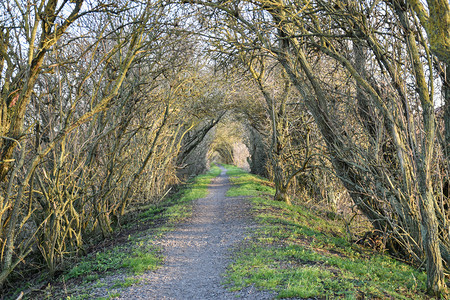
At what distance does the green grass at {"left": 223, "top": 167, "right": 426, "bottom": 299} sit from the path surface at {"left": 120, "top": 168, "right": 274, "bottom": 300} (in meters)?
0.29

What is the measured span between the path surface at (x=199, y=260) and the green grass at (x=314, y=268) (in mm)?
285

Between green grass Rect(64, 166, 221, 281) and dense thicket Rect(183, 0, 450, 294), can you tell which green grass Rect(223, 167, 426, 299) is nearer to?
dense thicket Rect(183, 0, 450, 294)

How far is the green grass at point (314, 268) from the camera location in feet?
16.8

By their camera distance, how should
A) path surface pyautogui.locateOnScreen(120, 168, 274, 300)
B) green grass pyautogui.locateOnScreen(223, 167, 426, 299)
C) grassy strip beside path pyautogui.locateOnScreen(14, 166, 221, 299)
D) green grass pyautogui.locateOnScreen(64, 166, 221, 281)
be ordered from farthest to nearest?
green grass pyautogui.locateOnScreen(64, 166, 221, 281)
grassy strip beside path pyautogui.locateOnScreen(14, 166, 221, 299)
path surface pyautogui.locateOnScreen(120, 168, 274, 300)
green grass pyautogui.locateOnScreen(223, 167, 426, 299)

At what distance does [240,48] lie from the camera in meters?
9.76

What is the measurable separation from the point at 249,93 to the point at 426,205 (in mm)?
13910

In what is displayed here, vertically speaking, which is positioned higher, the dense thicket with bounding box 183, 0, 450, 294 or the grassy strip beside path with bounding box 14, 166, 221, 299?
the dense thicket with bounding box 183, 0, 450, 294

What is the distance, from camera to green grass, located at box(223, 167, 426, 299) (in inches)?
202

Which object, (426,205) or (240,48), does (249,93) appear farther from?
(426,205)

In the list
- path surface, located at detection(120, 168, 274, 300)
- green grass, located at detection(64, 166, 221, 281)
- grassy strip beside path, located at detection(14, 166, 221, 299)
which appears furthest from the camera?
green grass, located at detection(64, 166, 221, 281)

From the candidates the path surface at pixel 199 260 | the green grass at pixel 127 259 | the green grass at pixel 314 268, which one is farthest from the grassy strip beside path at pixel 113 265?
the green grass at pixel 314 268

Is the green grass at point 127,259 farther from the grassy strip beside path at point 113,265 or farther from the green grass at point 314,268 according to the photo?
the green grass at point 314,268

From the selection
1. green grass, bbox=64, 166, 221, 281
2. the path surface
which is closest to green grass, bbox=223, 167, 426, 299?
the path surface

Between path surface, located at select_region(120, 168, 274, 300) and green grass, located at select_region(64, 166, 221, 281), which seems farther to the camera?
green grass, located at select_region(64, 166, 221, 281)
